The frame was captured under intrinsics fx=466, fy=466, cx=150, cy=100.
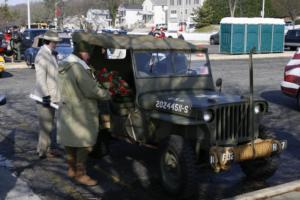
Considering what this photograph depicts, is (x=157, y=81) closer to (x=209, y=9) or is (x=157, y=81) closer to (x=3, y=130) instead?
(x=3, y=130)

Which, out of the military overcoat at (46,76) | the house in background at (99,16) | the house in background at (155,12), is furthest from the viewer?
the house in background at (155,12)

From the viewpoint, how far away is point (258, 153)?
542cm

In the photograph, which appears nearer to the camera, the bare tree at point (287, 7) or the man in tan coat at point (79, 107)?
the man in tan coat at point (79, 107)

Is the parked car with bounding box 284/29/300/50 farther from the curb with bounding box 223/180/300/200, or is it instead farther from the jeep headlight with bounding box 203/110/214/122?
the jeep headlight with bounding box 203/110/214/122

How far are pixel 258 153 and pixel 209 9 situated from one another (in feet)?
197

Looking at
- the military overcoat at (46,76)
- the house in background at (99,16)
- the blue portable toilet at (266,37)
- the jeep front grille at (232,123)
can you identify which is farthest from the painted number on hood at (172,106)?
the house in background at (99,16)

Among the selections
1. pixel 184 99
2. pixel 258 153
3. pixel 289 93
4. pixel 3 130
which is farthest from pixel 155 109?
pixel 289 93

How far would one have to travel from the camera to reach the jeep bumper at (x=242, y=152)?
511 centimetres

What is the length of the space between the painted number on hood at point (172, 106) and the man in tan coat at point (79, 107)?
647 millimetres

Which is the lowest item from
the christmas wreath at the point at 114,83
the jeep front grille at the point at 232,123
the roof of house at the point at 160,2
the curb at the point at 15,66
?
the curb at the point at 15,66

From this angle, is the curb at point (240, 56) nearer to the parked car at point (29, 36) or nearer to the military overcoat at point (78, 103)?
the parked car at point (29, 36)

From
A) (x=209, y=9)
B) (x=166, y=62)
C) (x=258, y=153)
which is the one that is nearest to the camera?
(x=258, y=153)

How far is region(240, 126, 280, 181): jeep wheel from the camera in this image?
583 centimetres

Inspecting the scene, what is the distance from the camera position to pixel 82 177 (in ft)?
19.0
